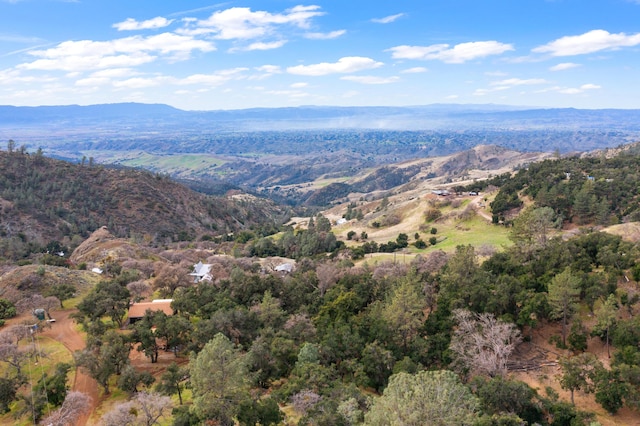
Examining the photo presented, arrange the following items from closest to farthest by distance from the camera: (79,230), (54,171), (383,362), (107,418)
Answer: (107,418)
(383,362)
(79,230)
(54,171)

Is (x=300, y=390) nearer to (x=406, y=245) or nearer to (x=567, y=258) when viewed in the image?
(x=567, y=258)

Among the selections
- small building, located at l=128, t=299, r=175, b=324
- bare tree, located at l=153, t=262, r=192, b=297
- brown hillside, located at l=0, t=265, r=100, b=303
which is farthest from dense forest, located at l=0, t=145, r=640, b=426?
brown hillside, located at l=0, t=265, r=100, b=303

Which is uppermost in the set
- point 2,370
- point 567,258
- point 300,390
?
point 567,258

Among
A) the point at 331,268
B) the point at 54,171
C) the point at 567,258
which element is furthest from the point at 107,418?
the point at 54,171

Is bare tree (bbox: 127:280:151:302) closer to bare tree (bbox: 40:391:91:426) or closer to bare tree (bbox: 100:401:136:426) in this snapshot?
bare tree (bbox: 40:391:91:426)

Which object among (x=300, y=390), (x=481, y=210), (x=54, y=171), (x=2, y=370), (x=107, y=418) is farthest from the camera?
(x=54, y=171)

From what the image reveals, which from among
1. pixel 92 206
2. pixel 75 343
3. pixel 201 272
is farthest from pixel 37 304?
pixel 92 206

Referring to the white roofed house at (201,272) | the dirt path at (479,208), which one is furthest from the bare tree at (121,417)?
the dirt path at (479,208)
